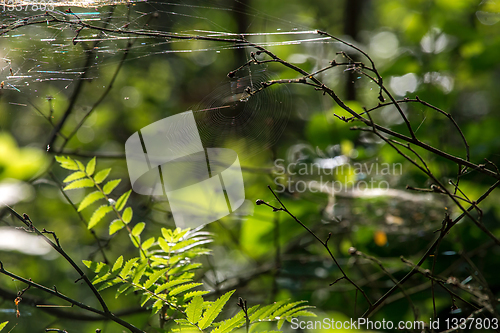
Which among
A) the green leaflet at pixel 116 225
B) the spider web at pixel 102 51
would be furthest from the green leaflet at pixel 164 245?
the spider web at pixel 102 51

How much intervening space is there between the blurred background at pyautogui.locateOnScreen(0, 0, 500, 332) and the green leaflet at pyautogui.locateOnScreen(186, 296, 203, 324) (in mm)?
364

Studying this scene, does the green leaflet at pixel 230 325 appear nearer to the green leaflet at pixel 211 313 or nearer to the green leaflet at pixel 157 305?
the green leaflet at pixel 211 313

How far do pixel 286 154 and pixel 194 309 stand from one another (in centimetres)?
169

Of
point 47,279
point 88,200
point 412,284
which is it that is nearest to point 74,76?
point 88,200

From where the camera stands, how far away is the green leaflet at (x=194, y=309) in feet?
2.61

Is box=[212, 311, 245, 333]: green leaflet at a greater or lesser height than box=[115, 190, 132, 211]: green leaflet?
lesser

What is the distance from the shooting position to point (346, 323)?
116 cm

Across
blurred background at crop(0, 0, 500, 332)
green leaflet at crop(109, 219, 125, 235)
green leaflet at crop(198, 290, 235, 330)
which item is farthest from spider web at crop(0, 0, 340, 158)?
green leaflet at crop(198, 290, 235, 330)

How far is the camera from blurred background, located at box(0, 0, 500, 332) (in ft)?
4.08

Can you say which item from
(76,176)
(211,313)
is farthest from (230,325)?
(76,176)

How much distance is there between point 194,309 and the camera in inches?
31.4

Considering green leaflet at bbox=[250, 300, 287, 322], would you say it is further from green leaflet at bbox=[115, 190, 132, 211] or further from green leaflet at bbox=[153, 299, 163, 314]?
green leaflet at bbox=[115, 190, 132, 211]

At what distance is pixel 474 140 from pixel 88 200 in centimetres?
185

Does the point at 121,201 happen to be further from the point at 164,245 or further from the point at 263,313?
the point at 263,313
